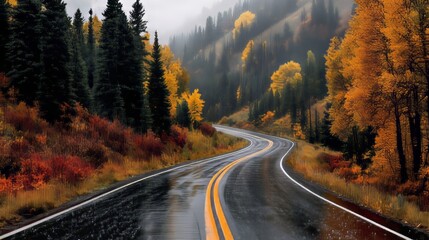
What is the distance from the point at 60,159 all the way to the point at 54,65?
1098 centimetres

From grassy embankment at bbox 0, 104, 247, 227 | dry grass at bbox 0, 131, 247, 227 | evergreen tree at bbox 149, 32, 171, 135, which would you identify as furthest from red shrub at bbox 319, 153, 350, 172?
evergreen tree at bbox 149, 32, 171, 135

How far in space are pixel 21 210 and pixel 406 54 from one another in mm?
17863

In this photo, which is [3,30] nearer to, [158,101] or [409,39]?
[158,101]

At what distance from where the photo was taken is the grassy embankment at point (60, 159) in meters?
9.70

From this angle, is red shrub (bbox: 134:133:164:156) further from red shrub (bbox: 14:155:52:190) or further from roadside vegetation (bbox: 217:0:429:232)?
red shrub (bbox: 14:155:52:190)

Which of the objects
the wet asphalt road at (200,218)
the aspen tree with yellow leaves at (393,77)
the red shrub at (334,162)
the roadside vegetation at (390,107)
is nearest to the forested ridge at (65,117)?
the wet asphalt road at (200,218)

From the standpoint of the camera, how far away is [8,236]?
246 inches

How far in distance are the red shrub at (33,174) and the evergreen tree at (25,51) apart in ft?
38.6

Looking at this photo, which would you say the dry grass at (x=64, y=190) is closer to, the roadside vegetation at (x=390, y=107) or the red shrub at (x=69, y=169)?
the red shrub at (x=69, y=169)

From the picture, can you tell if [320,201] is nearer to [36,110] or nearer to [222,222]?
[222,222]

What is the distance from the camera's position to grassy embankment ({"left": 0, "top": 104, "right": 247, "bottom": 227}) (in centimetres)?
970

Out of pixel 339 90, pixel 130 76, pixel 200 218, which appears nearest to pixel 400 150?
pixel 339 90

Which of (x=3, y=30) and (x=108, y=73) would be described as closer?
(x=3, y=30)

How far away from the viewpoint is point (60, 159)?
45.8ft
